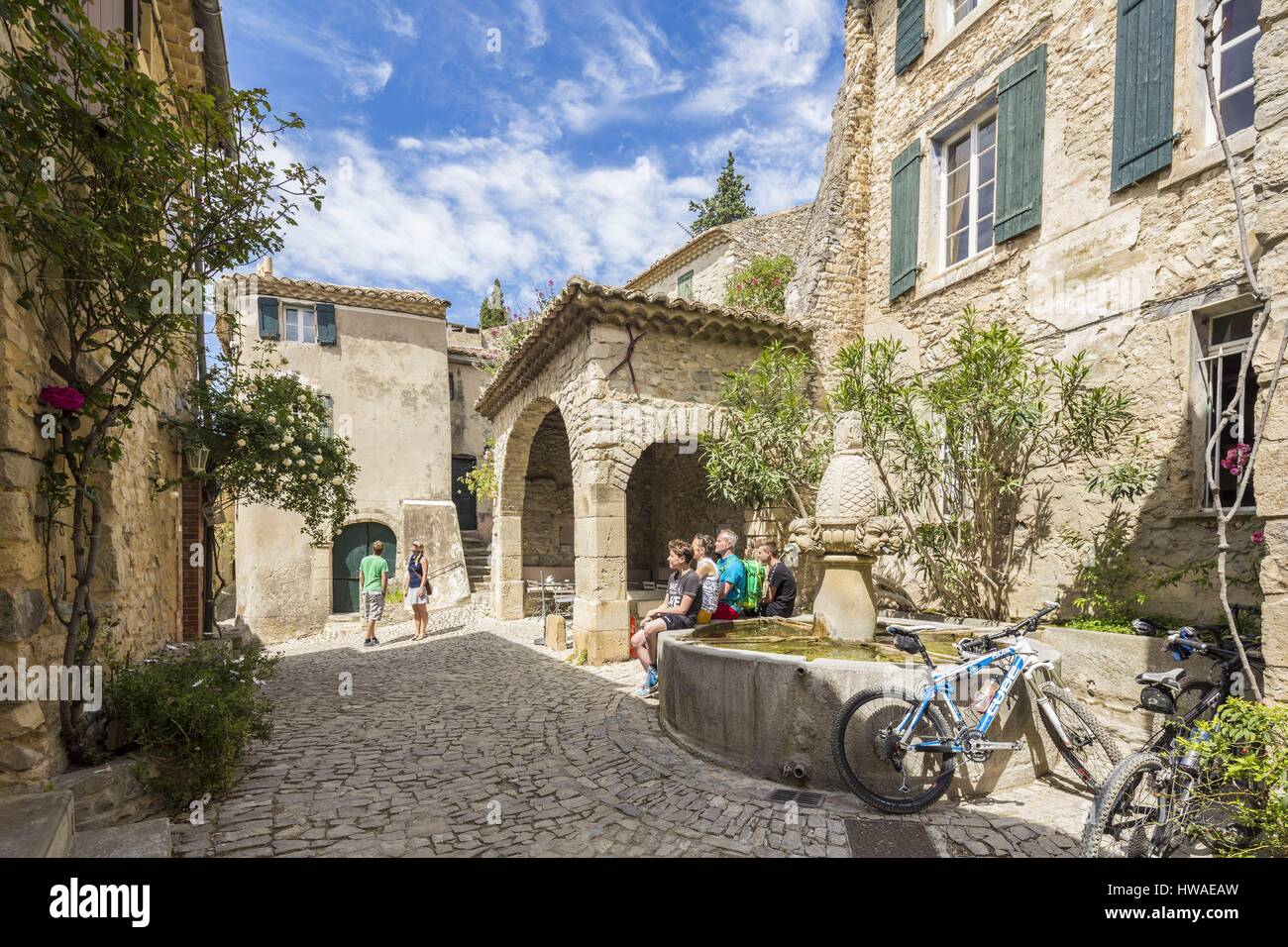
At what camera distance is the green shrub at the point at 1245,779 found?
8.01 feet

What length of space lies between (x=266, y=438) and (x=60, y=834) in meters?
4.86

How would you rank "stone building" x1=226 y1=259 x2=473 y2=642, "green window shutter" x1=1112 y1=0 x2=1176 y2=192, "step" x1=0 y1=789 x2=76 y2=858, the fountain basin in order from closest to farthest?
"step" x1=0 y1=789 x2=76 y2=858 → the fountain basin → "green window shutter" x1=1112 y1=0 x2=1176 y2=192 → "stone building" x1=226 y1=259 x2=473 y2=642

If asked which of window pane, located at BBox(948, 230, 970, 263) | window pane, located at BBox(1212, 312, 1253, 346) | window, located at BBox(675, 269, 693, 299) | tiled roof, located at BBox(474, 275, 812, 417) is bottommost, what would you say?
window pane, located at BBox(1212, 312, 1253, 346)

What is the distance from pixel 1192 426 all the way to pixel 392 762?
710 centimetres

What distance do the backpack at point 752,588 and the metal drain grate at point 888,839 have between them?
276cm

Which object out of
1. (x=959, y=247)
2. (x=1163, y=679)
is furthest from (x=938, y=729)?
(x=959, y=247)

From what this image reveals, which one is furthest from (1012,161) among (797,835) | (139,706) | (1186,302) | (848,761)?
(139,706)

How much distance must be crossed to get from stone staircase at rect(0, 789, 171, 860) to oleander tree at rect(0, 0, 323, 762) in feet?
1.83

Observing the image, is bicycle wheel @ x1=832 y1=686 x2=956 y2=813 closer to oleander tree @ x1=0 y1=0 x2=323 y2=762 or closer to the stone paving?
the stone paving

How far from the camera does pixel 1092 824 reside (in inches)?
112

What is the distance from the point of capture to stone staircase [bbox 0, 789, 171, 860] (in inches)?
95.1

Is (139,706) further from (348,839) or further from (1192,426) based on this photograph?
(1192,426)

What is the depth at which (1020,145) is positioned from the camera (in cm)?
677

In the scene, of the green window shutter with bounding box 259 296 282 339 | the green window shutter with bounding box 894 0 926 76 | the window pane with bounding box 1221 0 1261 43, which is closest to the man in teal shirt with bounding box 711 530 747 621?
the window pane with bounding box 1221 0 1261 43
